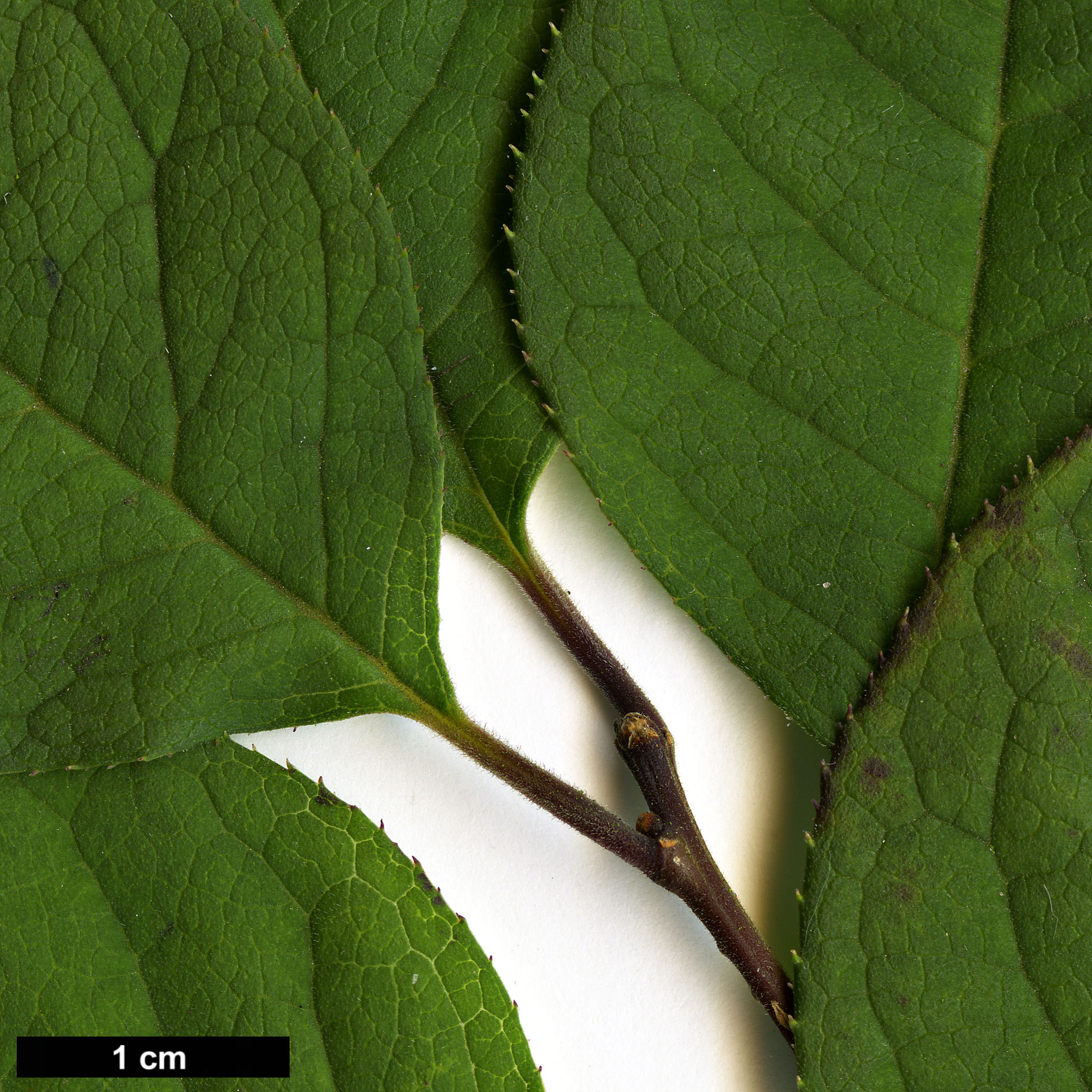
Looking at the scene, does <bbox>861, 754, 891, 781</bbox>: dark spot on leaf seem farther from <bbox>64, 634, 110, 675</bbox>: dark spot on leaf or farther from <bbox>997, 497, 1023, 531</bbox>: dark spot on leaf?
<bbox>64, 634, 110, 675</bbox>: dark spot on leaf

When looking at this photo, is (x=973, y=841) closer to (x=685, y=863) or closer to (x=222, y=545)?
(x=685, y=863)

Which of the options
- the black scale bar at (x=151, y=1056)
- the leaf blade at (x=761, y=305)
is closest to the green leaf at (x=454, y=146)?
the leaf blade at (x=761, y=305)

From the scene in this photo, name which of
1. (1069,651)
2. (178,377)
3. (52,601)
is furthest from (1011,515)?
(52,601)

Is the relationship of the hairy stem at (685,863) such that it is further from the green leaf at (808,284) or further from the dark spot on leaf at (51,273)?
the dark spot on leaf at (51,273)

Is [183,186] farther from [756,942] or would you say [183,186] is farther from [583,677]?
[756,942]

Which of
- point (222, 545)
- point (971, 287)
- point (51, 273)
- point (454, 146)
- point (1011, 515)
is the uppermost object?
point (454, 146)
